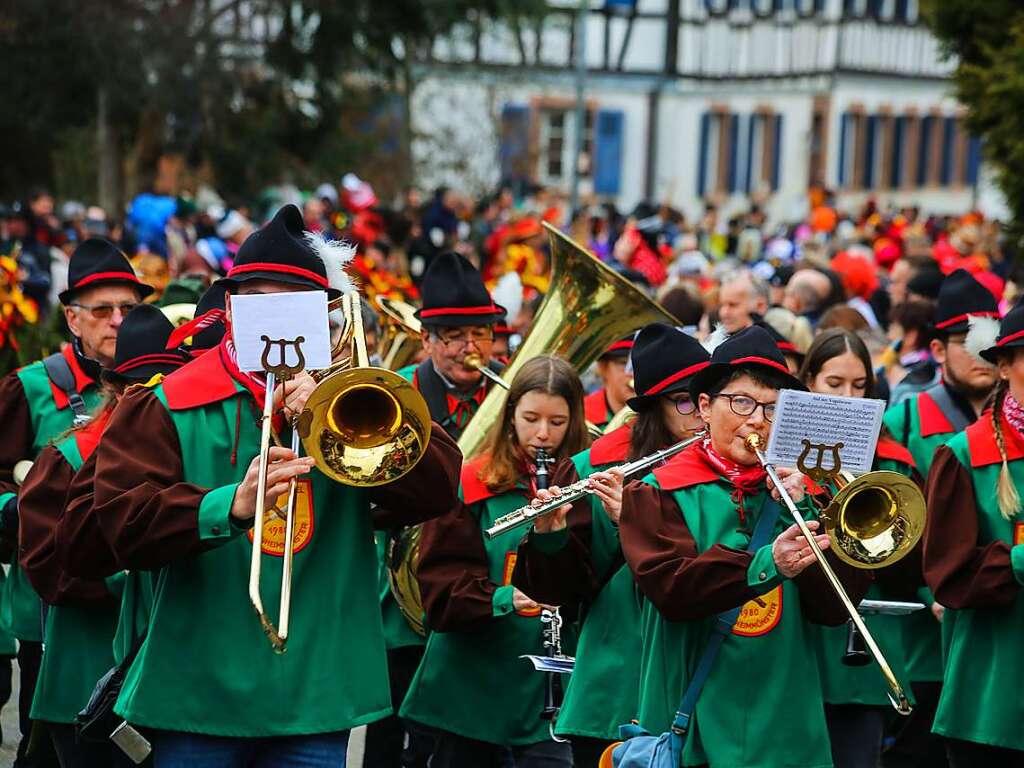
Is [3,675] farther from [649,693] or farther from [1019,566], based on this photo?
[1019,566]

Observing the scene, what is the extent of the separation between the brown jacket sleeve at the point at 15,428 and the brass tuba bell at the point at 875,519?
3306mm

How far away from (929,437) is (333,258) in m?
3.27

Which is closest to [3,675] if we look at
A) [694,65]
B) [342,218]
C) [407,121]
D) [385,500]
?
[385,500]

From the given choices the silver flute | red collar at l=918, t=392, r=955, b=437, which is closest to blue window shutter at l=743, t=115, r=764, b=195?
red collar at l=918, t=392, r=955, b=437

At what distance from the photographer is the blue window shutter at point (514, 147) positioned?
36969 millimetres

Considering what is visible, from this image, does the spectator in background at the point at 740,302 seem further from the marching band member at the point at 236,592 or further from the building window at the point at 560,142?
the building window at the point at 560,142

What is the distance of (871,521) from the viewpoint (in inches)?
194

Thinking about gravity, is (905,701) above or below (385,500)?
below

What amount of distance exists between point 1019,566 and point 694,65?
4359 centimetres

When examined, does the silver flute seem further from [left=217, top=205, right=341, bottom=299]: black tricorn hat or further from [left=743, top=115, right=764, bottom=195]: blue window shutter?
[left=743, top=115, right=764, bottom=195]: blue window shutter

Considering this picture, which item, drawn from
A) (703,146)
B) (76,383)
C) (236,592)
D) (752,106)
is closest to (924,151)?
Result: (752,106)

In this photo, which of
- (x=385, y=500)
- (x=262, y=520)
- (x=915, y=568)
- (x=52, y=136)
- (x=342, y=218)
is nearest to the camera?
(x=262, y=520)

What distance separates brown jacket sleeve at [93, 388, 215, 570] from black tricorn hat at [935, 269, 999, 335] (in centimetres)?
390

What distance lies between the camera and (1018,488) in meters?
5.94
